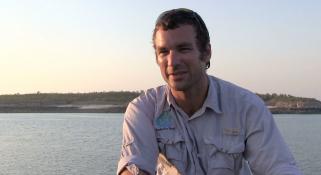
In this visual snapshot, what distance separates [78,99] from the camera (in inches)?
3920

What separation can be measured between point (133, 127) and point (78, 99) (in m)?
97.7

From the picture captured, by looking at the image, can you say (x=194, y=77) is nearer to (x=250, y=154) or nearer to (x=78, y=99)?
(x=250, y=154)

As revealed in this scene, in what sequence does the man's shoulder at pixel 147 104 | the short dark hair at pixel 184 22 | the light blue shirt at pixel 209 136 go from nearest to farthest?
the short dark hair at pixel 184 22 < the light blue shirt at pixel 209 136 < the man's shoulder at pixel 147 104

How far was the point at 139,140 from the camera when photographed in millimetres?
2914

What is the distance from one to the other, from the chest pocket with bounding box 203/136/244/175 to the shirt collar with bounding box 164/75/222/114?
0.16 metres

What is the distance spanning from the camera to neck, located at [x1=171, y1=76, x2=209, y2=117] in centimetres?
292

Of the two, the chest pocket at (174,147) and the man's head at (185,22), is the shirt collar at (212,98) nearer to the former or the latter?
the chest pocket at (174,147)

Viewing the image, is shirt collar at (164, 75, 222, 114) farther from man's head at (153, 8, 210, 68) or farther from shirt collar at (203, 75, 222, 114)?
man's head at (153, 8, 210, 68)

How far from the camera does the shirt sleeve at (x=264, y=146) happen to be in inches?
110

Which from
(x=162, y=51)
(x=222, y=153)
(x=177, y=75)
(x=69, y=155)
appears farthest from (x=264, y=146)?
(x=69, y=155)

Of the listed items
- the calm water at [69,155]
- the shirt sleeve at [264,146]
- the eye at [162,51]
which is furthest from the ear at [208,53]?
the calm water at [69,155]

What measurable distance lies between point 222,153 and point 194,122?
23 cm

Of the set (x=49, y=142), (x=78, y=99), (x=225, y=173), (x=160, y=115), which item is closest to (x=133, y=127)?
(x=160, y=115)

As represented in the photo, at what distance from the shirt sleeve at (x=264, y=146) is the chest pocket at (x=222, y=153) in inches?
2.5
